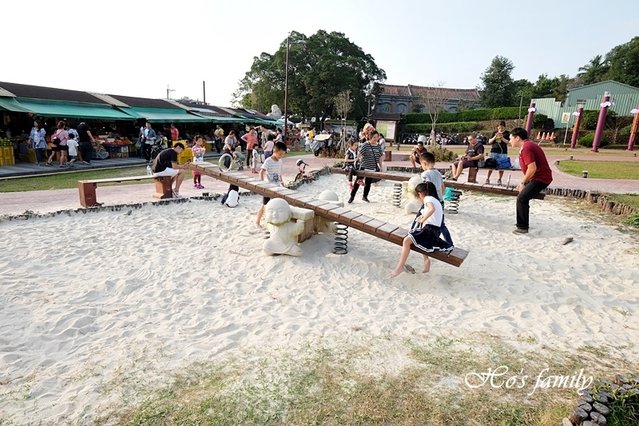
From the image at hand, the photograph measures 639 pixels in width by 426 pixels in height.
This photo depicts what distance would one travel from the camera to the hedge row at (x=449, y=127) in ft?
130

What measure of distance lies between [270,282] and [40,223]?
405 centimetres

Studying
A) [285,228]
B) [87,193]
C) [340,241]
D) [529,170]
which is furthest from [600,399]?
[87,193]

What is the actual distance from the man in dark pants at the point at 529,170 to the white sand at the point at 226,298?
0.59m

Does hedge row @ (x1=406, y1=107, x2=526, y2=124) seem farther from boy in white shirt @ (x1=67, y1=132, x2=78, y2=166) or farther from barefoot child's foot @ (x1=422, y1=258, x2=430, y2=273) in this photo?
barefoot child's foot @ (x1=422, y1=258, x2=430, y2=273)

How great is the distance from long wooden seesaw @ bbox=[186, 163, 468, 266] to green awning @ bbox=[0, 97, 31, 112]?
10111 millimetres

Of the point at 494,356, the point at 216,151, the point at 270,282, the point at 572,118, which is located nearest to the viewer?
the point at 494,356

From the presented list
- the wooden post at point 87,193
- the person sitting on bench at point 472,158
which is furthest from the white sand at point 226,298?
the person sitting on bench at point 472,158

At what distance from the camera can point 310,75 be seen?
36.1m

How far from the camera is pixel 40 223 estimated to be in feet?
19.3

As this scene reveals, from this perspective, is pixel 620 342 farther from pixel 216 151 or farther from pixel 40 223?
pixel 216 151

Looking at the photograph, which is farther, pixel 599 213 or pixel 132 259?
pixel 599 213

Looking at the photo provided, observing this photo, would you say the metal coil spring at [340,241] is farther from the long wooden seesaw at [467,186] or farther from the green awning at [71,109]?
the green awning at [71,109]

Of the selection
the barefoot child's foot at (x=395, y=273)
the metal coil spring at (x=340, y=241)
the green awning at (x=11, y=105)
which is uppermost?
the green awning at (x=11, y=105)

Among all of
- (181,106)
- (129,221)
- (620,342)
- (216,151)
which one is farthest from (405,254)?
(181,106)
